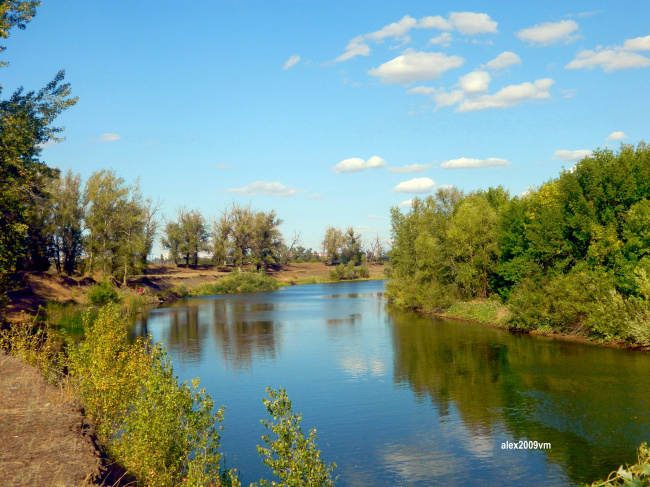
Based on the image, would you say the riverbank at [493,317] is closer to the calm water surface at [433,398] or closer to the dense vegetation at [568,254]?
the dense vegetation at [568,254]

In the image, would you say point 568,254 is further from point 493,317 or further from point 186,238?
point 186,238

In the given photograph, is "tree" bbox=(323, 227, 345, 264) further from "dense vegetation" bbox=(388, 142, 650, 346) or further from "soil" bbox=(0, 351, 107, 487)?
"soil" bbox=(0, 351, 107, 487)

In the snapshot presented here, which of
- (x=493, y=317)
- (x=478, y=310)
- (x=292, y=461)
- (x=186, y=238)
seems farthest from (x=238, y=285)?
(x=292, y=461)

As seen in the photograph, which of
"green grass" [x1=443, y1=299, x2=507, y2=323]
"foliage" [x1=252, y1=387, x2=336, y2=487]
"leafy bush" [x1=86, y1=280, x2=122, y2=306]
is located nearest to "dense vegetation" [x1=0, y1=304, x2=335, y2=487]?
"foliage" [x1=252, y1=387, x2=336, y2=487]

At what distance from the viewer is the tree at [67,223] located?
63406mm

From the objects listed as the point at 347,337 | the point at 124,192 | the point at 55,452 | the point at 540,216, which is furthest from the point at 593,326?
the point at 124,192

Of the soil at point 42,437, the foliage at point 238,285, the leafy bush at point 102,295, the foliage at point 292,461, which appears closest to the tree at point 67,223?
the leafy bush at point 102,295

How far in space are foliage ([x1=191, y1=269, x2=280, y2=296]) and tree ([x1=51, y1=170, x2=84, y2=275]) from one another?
26.2 meters

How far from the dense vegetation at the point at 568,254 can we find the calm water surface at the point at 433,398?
2250 millimetres

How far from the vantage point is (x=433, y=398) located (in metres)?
22.7

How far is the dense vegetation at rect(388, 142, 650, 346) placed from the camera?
31703mm

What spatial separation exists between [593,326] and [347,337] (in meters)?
16.9

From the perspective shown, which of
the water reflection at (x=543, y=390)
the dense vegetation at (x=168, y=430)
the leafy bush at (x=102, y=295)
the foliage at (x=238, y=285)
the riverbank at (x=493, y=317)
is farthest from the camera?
the foliage at (x=238, y=285)

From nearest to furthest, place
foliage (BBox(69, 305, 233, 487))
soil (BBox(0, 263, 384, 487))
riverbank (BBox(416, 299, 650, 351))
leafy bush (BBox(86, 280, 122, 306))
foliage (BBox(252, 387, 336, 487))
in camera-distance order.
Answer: foliage (BBox(252, 387, 336, 487)) < soil (BBox(0, 263, 384, 487)) < foliage (BBox(69, 305, 233, 487)) < riverbank (BBox(416, 299, 650, 351)) < leafy bush (BBox(86, 280, 122, 306))
